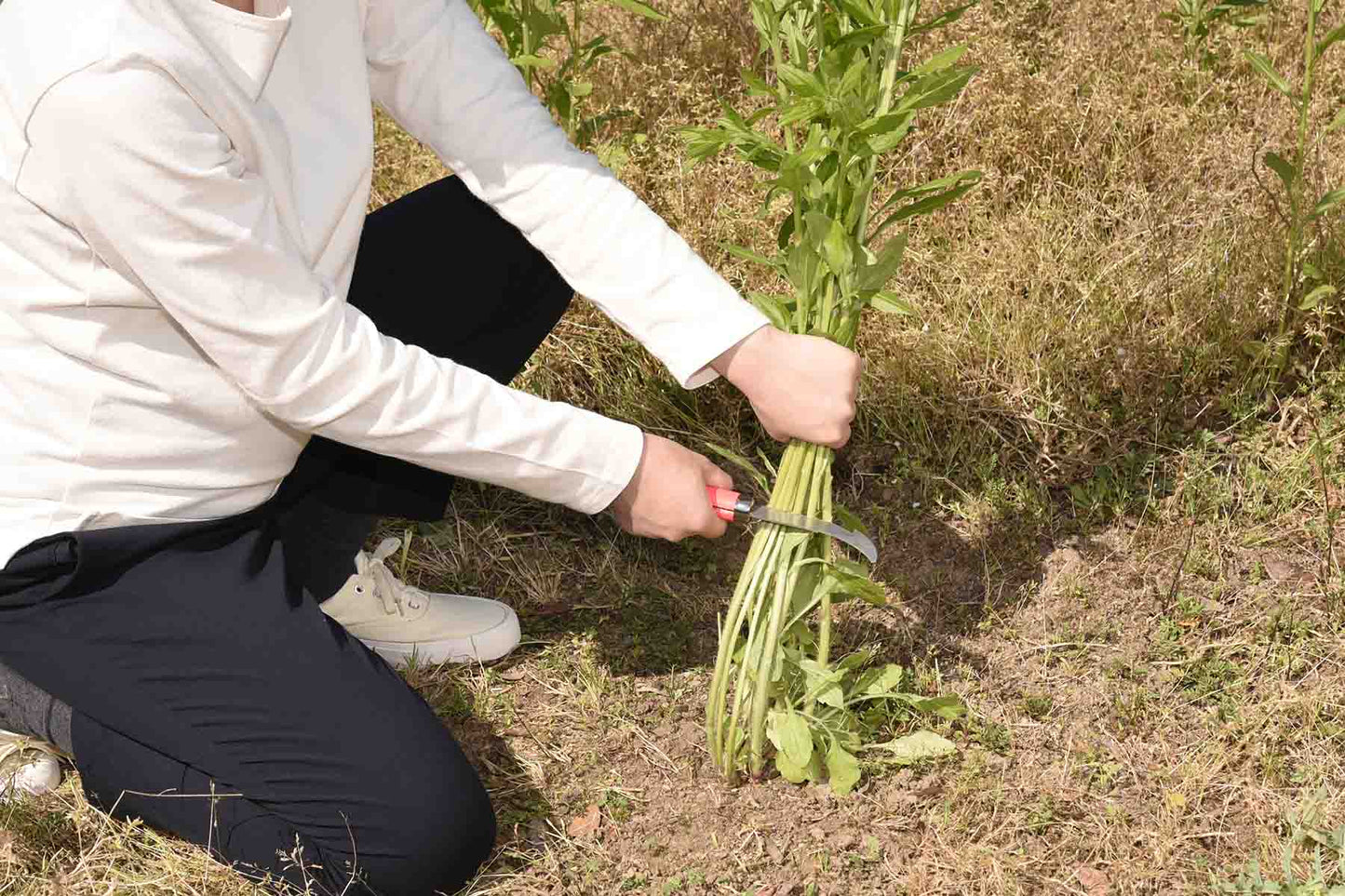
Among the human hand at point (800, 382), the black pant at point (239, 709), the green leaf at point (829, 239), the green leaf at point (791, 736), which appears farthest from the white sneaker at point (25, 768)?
the green leaf at point (829, 239)

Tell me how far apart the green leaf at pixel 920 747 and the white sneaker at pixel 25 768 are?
3.75ft

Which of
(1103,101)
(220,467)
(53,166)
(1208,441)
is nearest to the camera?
(53,166)

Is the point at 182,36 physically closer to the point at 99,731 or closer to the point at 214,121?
the point at 214,121

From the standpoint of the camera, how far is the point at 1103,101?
2744 mm

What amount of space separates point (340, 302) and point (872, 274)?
0.60 m

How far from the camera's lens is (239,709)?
1.63 m

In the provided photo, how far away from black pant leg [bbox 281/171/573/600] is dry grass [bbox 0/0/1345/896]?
34 centimetres

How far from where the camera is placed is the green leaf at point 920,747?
184 cm

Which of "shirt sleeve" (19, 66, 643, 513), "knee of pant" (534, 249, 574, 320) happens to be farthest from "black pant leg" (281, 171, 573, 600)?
"shirt sleeve" (19, 66, 643, 513)

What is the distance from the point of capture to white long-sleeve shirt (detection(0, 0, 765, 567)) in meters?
1.33

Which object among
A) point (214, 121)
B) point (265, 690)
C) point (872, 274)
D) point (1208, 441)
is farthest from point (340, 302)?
point (1208, 441)

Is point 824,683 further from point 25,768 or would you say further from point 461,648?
point 25,768

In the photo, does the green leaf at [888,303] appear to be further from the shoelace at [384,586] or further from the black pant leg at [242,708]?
the shoelace at [384,586]

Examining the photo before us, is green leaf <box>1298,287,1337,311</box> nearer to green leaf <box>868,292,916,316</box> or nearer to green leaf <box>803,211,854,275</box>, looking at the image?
green leaf <box>868,292,916,316</box>
